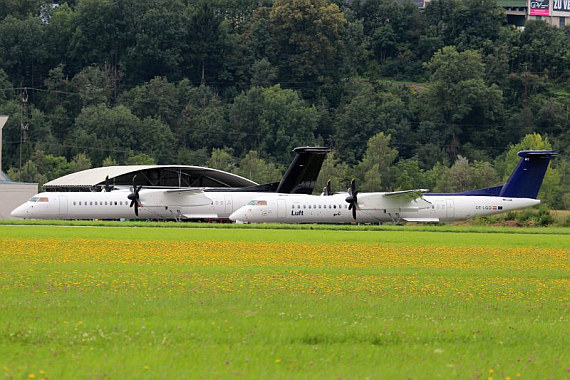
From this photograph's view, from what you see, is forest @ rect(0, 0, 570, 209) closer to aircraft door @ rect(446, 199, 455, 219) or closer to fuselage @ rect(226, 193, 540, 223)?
fuselage @ rect(226, 193, 540, 223)

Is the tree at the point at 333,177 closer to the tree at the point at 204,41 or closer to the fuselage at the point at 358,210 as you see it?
the fuselage at the point at 358,210

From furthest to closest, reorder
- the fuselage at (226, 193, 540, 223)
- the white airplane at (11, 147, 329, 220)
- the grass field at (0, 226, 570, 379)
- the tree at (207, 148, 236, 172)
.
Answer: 1. the tree at (207, 148, 236, 172)
2. the fuselage at (226, 193, 540, 223)
3. the white airplane at (11, 147, 329, 220)
4. the grass field at (0, 226, 570, 379)

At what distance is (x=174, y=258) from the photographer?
32844mm

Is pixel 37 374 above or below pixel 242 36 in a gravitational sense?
below

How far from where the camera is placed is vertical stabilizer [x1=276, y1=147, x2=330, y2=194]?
78.1 meters

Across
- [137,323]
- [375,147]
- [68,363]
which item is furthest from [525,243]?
[375,147]

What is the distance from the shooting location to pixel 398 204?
72312mm

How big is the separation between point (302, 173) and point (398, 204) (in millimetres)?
9554

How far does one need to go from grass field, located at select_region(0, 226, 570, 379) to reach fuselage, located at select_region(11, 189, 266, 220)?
1299 inches

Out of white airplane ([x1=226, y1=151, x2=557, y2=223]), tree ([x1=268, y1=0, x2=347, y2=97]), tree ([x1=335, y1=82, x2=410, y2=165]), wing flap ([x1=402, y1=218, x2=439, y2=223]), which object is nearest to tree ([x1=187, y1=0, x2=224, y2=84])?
tree ([x1=268, y1=0, x2=347, y2=97])

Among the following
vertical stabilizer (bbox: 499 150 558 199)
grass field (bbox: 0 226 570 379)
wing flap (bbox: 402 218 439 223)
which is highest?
vertical stabilizer (bbox: 499 150 558 199)

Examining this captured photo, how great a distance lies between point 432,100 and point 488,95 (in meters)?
9.33

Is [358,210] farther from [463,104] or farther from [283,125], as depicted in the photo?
[463,104]

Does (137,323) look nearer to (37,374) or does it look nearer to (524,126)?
(37,374)
